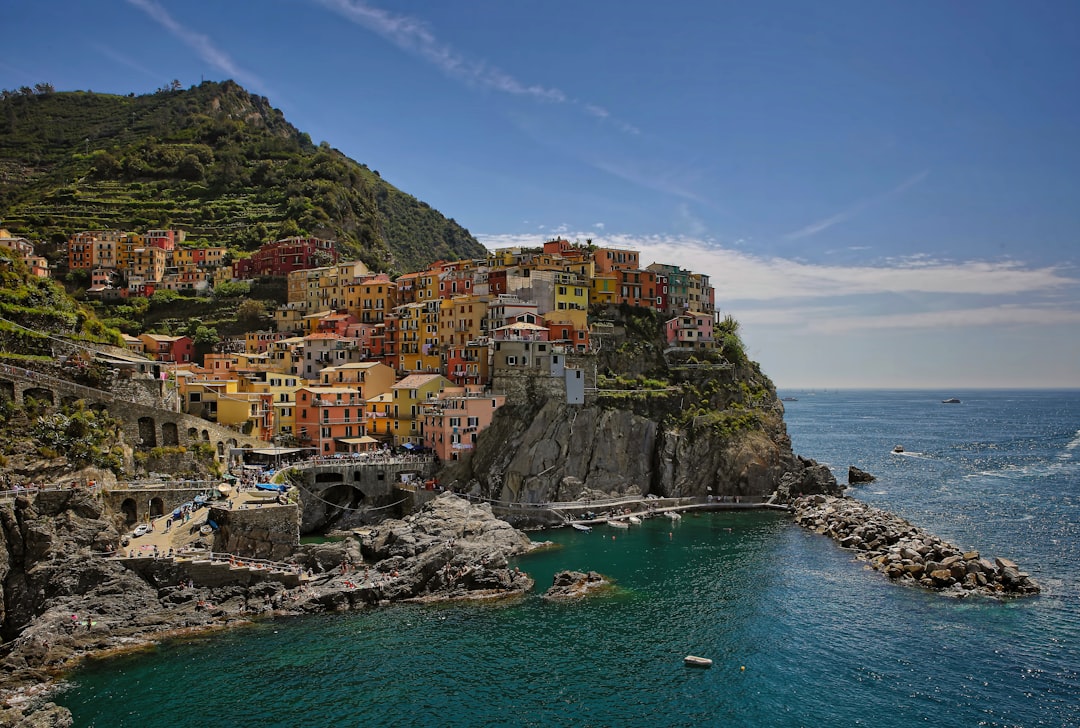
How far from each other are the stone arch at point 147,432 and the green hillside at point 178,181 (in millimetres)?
63889

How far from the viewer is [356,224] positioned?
405 feet

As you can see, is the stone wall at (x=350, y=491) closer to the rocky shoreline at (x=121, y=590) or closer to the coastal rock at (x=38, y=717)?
the rocky shoreline at (x=121, y=590)

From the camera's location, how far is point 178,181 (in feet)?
420

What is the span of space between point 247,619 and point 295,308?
60465 millimetres

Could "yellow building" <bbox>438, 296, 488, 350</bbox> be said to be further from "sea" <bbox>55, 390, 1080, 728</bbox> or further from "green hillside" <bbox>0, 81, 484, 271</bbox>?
"green hillside" <bbox>0, 81, 484, 271</bbox>

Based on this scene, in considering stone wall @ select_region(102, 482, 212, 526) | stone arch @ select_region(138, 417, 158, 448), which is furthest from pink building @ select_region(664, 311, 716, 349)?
stone arch @ select_region(138, 417, 158, 448)

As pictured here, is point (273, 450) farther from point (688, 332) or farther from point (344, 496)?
point (688, 332)

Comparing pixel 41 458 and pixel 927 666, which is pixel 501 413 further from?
pixel 927 666

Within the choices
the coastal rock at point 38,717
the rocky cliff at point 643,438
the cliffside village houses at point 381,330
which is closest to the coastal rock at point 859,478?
the rocky cliff at point 643,438

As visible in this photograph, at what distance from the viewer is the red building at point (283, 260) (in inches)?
3947

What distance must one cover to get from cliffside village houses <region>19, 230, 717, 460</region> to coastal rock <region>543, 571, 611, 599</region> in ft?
69.9

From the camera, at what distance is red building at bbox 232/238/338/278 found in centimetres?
10025

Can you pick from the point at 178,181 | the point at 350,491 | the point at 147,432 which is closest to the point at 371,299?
the point at 350,491

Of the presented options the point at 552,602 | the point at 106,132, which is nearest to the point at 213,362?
the point at 552,602
